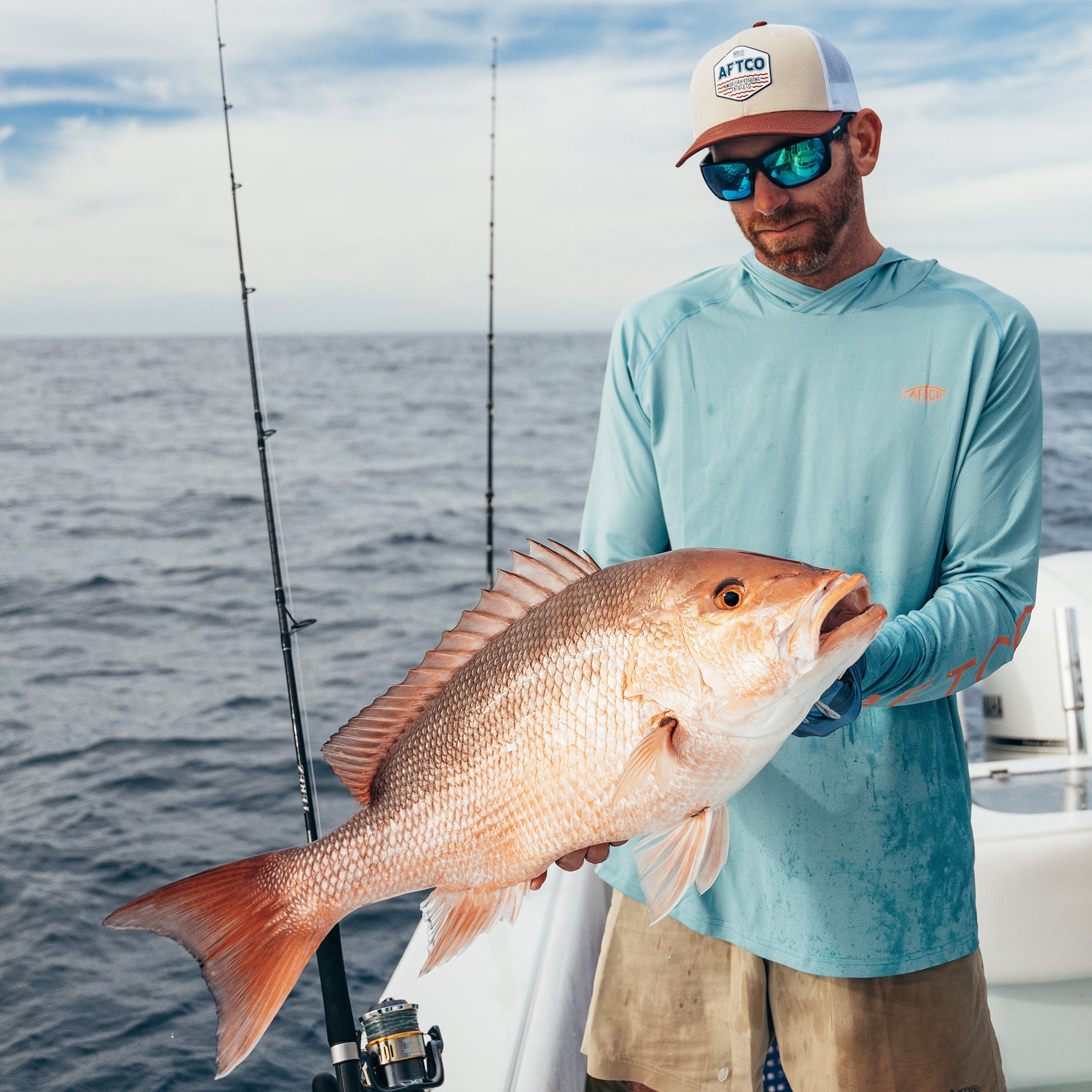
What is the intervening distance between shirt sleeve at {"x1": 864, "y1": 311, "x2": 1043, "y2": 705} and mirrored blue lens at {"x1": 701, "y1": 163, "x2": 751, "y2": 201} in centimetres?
52

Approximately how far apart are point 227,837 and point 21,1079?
1.78 metres

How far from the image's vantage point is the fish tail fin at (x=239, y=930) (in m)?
1.42

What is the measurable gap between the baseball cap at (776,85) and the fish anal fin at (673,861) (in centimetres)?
115

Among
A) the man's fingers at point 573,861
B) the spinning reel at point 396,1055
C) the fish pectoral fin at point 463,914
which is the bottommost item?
the spinning reel at point 396,1055

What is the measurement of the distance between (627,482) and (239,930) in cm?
102

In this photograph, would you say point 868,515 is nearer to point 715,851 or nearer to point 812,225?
point 812,225

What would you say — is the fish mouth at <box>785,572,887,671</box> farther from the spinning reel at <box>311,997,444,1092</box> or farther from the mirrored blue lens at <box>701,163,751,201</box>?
the spinning reel at <box>311,997,444,1092</box>

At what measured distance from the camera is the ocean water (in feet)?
14.1

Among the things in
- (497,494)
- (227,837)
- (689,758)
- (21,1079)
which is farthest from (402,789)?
(497,494)

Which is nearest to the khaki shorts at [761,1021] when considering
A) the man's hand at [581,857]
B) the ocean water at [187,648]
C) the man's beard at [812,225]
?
the man's hand at [581,857]

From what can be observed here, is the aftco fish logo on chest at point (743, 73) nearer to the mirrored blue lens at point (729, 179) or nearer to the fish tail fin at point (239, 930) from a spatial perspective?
the mirrored blue lens at point (729, 179)

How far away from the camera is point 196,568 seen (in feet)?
36.8

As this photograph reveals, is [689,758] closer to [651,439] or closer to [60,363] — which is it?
[651,439]

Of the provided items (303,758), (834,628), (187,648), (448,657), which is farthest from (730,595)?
(187,648)
